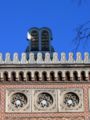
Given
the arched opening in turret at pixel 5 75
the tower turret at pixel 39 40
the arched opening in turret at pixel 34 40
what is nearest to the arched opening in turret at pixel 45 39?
the tower turret at pixel 39 40

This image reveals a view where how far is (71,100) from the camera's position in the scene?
69.7 feet

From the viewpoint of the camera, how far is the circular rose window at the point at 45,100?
832 inches

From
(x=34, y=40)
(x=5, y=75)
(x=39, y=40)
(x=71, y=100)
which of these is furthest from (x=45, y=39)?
(x=71, y=100)

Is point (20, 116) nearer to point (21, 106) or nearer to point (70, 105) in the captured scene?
point (21, 106)

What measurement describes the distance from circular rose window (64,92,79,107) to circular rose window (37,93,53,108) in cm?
59

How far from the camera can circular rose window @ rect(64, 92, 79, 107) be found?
2116 cm

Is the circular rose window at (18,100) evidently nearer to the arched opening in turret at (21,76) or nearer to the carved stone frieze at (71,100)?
the arched opening in turret at (21,76)

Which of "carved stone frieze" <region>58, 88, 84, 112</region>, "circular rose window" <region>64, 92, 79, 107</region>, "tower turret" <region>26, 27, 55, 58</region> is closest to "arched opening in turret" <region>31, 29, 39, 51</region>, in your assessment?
"tower turret" <region>26, 27, 55, 58</region>

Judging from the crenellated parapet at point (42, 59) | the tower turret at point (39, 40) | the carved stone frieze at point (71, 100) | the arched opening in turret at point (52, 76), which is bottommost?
the carved stone frieze at point (71, 100)

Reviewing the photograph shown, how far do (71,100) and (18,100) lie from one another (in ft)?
6.86

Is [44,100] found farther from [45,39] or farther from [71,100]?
[45,39]

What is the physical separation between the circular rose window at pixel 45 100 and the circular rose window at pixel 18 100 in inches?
22.7

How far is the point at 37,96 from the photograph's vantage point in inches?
834

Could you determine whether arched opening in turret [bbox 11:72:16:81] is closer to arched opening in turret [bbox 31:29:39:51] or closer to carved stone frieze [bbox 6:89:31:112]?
carved stone frieze [bbox 6:89:31:112]
